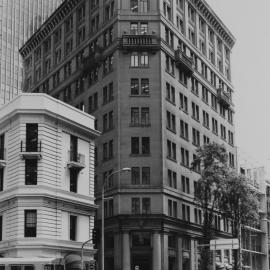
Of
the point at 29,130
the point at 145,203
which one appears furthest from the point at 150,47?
the point at 29,130

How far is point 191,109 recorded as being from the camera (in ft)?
278

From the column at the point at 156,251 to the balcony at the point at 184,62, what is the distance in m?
23.4

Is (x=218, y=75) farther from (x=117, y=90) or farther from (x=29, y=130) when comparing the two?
(x=29, y=130)

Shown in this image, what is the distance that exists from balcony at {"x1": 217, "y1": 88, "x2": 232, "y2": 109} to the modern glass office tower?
71778 mm

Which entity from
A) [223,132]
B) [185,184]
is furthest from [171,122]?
[223,132]

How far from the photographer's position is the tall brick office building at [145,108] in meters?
71.9

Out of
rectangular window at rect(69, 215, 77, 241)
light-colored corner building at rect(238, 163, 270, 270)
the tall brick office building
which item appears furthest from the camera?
light-colored corner building at rect(238, 163, 270, 270)

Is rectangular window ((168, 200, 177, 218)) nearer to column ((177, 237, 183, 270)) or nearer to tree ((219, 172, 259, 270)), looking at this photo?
column ((177, 237, 183, 270))

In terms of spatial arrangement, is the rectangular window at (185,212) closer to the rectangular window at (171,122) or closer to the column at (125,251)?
the rectangular window at (171,122)

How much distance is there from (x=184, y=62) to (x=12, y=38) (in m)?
88.5

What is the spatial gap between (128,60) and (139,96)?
492 centimetres

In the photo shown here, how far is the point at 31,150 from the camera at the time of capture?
52406 mm

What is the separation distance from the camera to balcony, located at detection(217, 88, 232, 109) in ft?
313

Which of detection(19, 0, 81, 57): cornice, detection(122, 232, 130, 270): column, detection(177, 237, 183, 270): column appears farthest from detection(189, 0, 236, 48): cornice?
detection(122, 232, 130, 270): column
